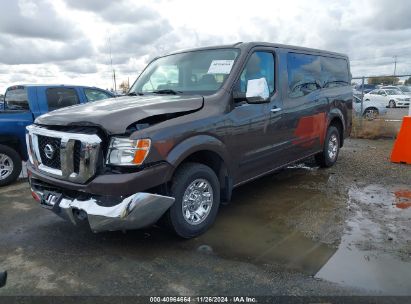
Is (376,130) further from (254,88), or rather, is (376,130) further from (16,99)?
(16,99)

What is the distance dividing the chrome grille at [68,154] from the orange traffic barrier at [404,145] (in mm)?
6413

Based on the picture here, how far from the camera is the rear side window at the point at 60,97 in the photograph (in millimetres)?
7098

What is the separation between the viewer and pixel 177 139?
3.68 metres

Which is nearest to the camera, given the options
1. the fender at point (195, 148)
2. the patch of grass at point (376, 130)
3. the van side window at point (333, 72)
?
the fender at point (195, 148)

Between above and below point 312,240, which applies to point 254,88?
above

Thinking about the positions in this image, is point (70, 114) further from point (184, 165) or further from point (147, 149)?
point (184, 165)

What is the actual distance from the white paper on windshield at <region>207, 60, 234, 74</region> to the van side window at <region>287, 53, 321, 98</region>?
1287 mm

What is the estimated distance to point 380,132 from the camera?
1116cm

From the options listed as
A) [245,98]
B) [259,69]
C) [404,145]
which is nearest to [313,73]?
[259,69]

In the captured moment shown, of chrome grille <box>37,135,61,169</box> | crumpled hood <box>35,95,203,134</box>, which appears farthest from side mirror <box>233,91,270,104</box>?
chrome grille <box>37,135,61,169</box>

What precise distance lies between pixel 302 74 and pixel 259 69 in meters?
1.28

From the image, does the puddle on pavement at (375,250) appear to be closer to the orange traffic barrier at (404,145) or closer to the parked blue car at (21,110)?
the orange traffic barrier at (404,145)

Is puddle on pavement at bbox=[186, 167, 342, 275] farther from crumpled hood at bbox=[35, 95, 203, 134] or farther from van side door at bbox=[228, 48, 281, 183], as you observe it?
crumpled hood at bbox=[35, 95, 203, 134]

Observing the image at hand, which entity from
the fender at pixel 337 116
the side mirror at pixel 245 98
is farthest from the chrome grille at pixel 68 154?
the fender at pixel 337 116
